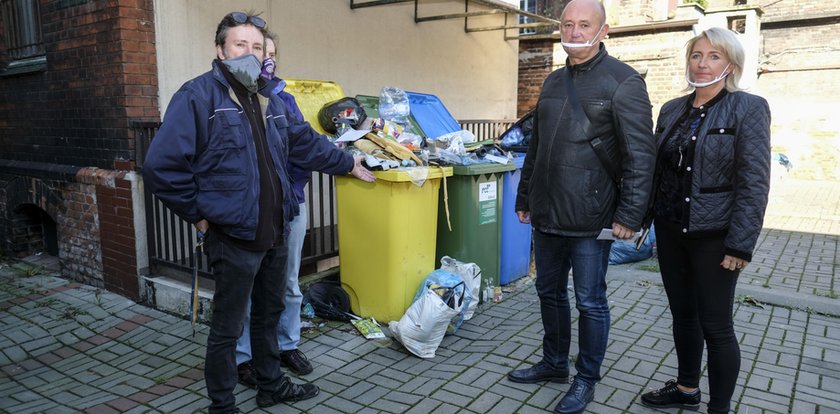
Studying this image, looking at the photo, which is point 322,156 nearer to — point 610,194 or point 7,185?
point 610,194

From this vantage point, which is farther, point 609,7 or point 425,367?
point 609,7

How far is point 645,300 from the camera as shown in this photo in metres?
4.94

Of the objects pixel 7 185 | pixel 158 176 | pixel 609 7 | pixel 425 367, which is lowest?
pixel 425 367

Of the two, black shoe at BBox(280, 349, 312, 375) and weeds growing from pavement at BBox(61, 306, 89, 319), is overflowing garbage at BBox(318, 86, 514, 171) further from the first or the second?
weeds growing from pavement at BBox(61, 306, 89, 319)

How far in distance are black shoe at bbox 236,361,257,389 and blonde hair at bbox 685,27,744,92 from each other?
2.90 m

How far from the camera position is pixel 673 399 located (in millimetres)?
3088

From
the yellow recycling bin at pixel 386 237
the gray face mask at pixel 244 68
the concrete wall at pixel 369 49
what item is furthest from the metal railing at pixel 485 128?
the gray face mask at pixel 244 68

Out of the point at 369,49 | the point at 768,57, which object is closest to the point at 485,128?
the point at 369,49

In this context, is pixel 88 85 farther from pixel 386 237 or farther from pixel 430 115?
pixel 430 115

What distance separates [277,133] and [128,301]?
2.73 meters

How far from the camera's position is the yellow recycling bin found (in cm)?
396

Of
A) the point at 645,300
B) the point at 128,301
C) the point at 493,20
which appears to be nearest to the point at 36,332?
the point at 128,301

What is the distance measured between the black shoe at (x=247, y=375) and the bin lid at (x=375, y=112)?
259 centimetres

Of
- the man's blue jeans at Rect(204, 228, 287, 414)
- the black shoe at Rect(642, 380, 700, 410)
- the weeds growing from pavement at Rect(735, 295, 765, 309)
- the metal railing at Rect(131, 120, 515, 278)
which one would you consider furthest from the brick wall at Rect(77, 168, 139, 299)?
the weeds growing from pavement at Rect(735, 295, 765, 309)
